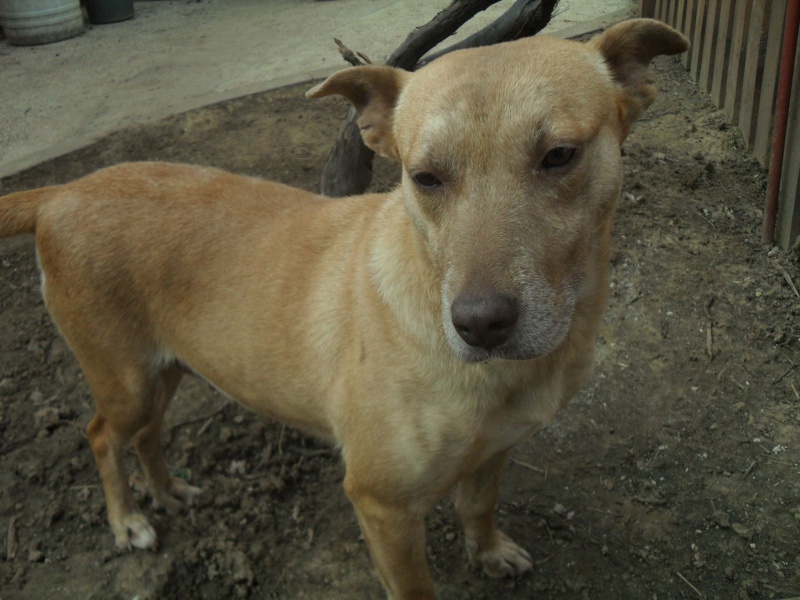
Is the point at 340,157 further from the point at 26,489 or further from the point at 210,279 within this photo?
the point at 26,489

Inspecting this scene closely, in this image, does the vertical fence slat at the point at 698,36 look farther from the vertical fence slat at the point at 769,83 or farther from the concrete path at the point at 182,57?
the concrete path at the point at 182,57

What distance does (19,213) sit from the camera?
2838mm

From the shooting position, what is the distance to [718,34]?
547cm

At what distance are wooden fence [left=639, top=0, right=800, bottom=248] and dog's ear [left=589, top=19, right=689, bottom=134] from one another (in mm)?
2134

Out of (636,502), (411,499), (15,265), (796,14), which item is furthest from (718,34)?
(15,265)

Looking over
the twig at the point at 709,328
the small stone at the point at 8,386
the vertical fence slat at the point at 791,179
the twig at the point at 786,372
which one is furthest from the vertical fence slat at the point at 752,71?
the small stone at the point at 8,386

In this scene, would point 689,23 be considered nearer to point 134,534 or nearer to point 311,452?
point 311,452

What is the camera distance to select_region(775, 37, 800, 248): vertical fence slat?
4.02m

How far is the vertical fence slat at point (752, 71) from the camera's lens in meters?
4.73

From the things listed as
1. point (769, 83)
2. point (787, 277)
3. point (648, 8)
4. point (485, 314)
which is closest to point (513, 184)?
point (485, 314)

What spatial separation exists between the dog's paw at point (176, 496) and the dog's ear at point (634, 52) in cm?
236

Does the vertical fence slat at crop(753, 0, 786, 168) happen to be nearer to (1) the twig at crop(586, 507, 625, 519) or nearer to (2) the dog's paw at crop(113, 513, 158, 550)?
(1) the twig at crop(586, 507, 625, 519)

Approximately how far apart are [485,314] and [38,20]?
857 cm

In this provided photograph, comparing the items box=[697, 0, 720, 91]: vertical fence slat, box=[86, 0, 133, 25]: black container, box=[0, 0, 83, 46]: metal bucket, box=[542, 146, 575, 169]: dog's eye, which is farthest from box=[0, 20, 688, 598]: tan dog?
box=[86, 0, 133, 25]: black container
